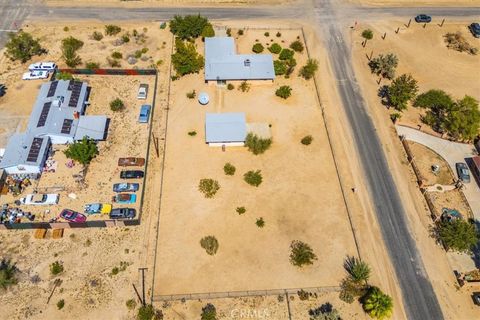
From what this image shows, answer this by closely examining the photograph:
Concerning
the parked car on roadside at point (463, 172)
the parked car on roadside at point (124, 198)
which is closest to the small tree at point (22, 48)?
the parked car on roadside at point (124, 198)

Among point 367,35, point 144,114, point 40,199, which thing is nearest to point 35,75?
point 144,114

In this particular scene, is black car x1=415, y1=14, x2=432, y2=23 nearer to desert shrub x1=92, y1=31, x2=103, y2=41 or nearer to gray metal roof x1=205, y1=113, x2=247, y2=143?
gray metal roof x1=205, y1=113, x2=247, y2=143

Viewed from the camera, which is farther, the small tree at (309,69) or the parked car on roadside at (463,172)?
the small tree at (309,69)

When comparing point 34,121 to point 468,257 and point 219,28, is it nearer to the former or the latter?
point 219,28

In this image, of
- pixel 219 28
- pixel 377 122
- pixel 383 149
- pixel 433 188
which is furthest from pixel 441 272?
pixel 219 28

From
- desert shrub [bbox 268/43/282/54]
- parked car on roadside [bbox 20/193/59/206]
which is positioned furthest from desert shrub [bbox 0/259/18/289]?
desert shrub [bbox 268/43/282/54]

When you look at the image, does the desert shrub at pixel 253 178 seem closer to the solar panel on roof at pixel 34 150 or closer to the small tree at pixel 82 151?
the small tree at pixel 82 151
